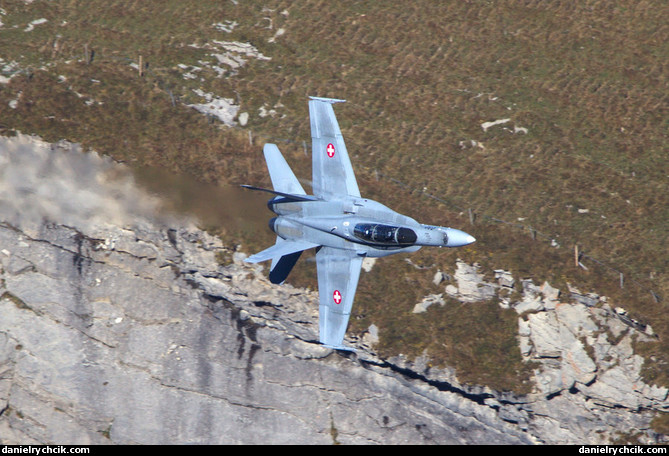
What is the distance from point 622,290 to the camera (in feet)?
119

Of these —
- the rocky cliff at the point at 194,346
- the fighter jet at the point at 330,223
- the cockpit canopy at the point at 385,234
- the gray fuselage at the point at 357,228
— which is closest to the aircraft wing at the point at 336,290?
the fighter jet at the point at 330,223

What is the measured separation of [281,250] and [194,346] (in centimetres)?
1008

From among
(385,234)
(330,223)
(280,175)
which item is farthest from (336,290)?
(280,175)

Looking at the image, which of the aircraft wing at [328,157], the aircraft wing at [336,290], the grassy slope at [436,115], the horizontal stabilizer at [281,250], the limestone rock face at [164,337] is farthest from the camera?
the limestone rock face at [164,337]

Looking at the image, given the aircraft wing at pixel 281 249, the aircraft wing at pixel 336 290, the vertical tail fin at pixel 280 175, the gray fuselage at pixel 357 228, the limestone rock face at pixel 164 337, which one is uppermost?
the vertical tail fin at pixel 280 175

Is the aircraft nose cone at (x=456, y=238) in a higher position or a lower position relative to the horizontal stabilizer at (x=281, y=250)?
higher

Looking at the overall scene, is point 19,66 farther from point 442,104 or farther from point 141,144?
point 442,104

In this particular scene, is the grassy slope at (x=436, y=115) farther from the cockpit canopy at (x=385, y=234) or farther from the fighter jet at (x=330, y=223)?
the cockpit canopy at (x=385, y=234)

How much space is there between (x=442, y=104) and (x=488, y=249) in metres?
10.6

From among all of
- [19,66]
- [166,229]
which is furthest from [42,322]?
[19,66]

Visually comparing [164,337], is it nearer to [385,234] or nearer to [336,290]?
[336,290]

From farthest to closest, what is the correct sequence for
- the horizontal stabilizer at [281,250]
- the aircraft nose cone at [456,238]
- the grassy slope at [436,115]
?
the grassy slope at [436,115], the horizontal stabilizer at [281,250], the aircraft nose cone at [456,238]

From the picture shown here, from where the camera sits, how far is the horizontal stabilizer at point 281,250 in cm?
3083

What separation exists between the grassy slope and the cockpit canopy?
7.68 meters
